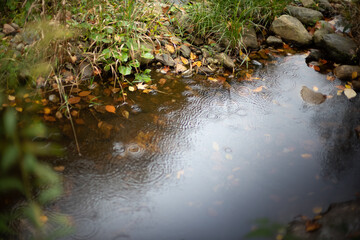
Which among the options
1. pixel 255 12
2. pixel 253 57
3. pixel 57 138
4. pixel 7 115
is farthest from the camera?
pixel 255 12

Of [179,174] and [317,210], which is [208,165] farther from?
[317,210]

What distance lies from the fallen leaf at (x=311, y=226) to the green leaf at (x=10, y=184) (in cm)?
200

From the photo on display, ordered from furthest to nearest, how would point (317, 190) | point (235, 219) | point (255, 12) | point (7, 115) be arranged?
point (255, 12)
point (7, 115)
point (317, 190)
point (235, 219)

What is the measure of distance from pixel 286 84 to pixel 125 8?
7.05 feet

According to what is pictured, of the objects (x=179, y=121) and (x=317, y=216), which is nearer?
(x=317, y=216)

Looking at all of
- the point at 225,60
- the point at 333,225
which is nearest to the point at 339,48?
the point at 225,60

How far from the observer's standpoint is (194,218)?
187cm

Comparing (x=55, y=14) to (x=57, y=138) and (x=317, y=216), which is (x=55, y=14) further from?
(x=317, y=216)

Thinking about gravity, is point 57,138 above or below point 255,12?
below

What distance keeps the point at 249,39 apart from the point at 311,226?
2779 millimetres

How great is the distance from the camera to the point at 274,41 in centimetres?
402

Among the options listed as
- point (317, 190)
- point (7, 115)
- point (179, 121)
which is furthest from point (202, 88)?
point (7, 115)

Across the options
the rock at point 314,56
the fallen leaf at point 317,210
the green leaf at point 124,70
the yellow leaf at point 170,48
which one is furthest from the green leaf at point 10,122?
the rock at point 314,56

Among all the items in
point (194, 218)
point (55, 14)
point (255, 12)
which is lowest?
point (194, 218)
